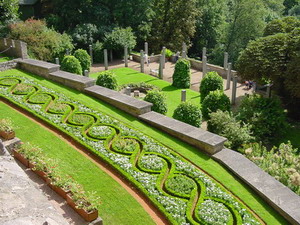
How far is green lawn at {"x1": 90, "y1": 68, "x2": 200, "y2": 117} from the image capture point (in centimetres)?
2402

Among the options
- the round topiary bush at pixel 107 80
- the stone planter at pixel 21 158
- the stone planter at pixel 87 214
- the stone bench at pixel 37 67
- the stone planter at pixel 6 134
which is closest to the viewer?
the stone planter at pixel 87 214

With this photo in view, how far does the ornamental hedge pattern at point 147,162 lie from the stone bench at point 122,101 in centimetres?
113

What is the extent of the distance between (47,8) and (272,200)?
121ft

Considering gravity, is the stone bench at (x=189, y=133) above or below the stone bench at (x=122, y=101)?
below

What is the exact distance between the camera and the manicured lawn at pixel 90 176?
9492mm

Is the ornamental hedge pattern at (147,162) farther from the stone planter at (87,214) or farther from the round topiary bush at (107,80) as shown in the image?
the round topiary bush at (107,80)

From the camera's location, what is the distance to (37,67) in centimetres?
2052

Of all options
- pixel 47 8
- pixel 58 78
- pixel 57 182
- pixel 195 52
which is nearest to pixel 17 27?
pixel 58 78

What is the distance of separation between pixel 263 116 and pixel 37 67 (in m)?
13.2

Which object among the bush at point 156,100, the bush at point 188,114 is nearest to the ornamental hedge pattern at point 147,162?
the bush at point 188,114

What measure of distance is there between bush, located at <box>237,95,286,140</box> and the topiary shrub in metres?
7.48

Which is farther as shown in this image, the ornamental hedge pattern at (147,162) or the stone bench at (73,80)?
the stone bench at (73,80)

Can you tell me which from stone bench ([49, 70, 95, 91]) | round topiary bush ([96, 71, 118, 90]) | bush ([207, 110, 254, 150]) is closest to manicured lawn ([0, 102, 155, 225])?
stone bench ([49, 70, 95, 91])

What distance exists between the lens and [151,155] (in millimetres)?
12453
